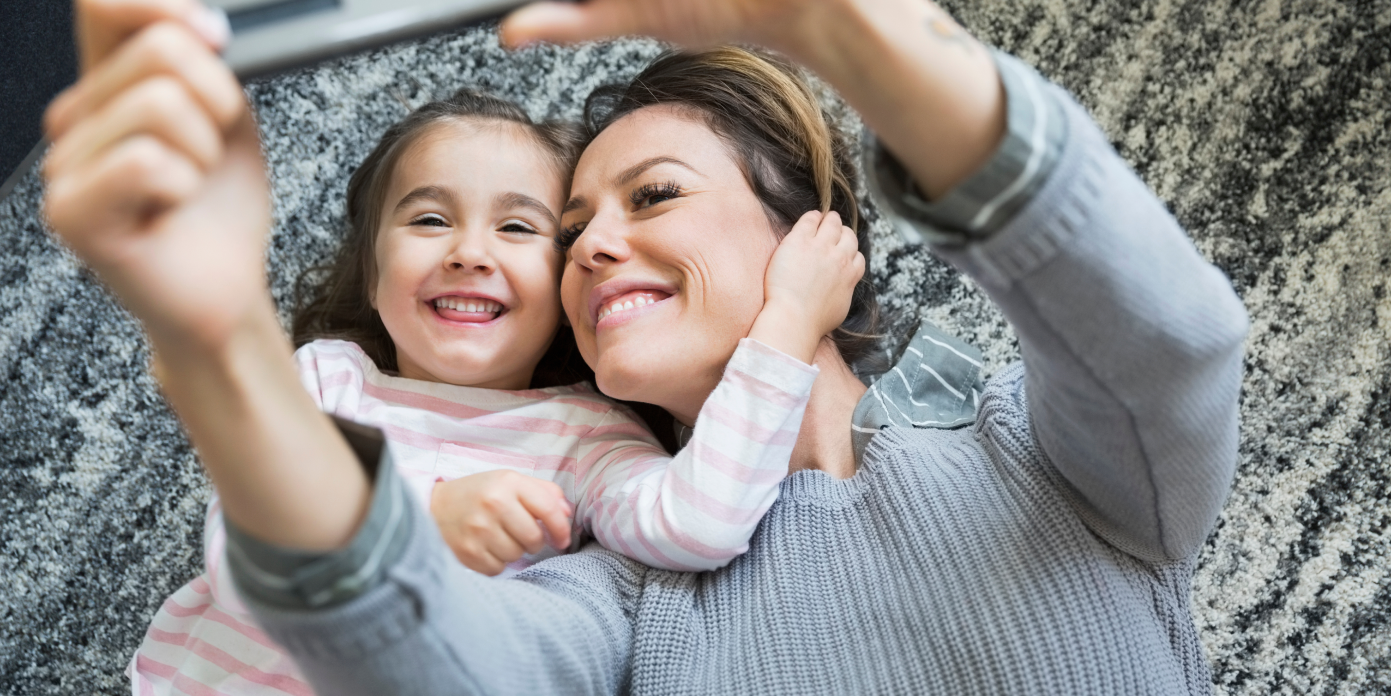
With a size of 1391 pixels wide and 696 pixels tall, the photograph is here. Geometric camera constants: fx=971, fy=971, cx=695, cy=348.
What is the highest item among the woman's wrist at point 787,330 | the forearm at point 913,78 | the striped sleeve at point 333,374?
the forearm at point 913,78

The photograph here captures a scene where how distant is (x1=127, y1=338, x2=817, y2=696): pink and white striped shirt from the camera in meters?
0.90

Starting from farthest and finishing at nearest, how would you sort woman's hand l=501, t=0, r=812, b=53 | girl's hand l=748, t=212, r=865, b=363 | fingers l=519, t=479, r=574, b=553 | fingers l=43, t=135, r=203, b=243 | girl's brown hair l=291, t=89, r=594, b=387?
girl's brown hair l=291, t=89, r=594, b=387
girl's hand l=748, t=212, r=865, b=363
fingers l=519, t=479, r=574, b=553
woman's hand l=501, t=0, r=812, b=53
fingers l=43, t=135, r=203, b=243

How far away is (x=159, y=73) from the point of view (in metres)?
0.43

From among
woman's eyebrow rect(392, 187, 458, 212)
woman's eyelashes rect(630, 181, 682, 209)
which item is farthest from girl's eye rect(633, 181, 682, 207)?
woman's eyebrow rect(392, 187, 458, 212)

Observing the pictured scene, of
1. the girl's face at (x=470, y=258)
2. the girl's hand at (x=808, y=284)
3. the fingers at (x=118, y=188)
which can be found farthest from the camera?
the girl's face at (x=470, y=258)

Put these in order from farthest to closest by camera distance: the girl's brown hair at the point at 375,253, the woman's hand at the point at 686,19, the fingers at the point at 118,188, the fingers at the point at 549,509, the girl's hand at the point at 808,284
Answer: the girl's brown hair at the point at 375,253 < the girl's hand at the point at 808,284 < the fingers at the point at 549,509 < the woman's hand at the point at 686,19 < the fingers at the point at 118,188

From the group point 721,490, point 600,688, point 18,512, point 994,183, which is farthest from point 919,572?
point 18,512

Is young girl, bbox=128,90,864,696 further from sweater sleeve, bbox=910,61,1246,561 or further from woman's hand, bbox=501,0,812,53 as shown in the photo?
woman's hand, bbox=501,0,812,53

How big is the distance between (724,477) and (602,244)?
262mm

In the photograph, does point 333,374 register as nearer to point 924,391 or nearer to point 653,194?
point 653,194

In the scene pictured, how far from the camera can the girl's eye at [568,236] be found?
1.06m

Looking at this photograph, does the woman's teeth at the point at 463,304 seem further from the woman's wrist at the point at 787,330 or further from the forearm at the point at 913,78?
the forearm at the point at 913,78

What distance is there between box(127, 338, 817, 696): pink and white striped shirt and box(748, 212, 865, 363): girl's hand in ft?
0.12

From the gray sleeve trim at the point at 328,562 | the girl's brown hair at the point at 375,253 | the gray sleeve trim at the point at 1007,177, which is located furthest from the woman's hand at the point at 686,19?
the girl's brown hair at the point at 375,253
